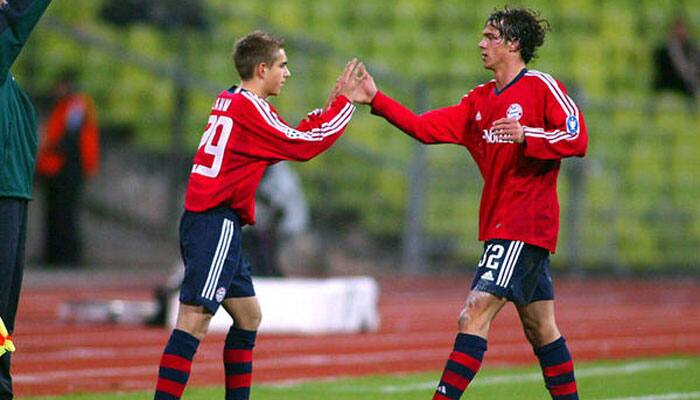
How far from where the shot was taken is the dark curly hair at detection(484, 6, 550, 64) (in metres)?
7.69

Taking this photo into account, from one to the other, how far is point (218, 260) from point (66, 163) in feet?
34.0

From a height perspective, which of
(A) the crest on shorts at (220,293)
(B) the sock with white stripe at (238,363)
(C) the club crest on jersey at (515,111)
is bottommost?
(B) the sock with white stripe at (238,363)

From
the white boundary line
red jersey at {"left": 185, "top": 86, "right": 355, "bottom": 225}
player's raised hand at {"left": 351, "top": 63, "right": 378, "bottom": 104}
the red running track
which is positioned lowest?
the red running track

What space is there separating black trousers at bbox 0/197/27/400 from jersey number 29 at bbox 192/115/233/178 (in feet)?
2.80

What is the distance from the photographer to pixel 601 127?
19.3 metres

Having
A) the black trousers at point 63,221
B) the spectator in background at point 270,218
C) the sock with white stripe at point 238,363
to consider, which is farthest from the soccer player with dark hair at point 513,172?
the black trousers at point 63,221

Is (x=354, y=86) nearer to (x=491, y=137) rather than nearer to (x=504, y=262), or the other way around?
(x=491, y=137)

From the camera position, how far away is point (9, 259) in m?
7.18

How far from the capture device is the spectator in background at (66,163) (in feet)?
56.6

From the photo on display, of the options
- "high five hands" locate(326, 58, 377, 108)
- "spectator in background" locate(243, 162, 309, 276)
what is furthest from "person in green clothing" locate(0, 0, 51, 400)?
"spectator in background" locate(243, 162, 309, 276)

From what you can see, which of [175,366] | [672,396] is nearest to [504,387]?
[672,396]

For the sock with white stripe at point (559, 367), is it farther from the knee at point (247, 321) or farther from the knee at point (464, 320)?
the knee at point (247, 321)

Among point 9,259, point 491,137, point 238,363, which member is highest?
point 491,137

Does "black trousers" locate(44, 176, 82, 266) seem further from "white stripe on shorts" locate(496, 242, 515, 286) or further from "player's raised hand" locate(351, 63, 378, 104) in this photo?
"white stripe on shorts" locate(496, 242, 515, 286)
